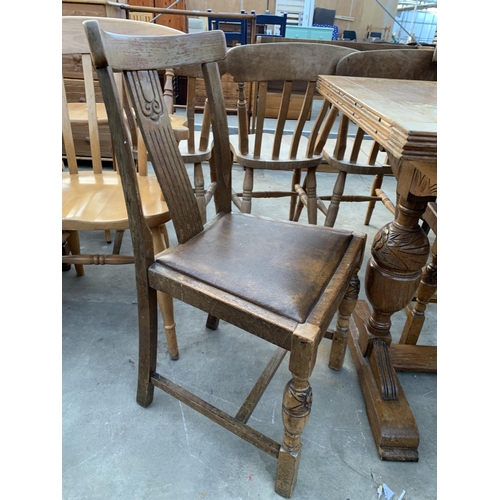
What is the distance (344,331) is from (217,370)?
47 centimetres

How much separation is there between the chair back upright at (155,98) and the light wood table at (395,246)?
0.40 meters

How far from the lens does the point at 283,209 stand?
2.64 meters

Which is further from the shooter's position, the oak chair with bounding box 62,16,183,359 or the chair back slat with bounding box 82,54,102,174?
the chair back slat with bounding box 82,54,102,174

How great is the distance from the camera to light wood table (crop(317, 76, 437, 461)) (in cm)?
68

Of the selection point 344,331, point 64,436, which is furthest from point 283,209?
point 64,436

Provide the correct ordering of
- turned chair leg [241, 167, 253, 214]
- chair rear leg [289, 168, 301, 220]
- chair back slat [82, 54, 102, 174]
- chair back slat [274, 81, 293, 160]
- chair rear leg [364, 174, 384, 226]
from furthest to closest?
chair rear leg [364, 174, 384, 226]
chair rear leg [289, 168, 301, 220]
turned chair leg [241, 167, 253, 214]
chair back slat [274, 81, 293, 160]
chair back slat [82, 54, 102, 174]

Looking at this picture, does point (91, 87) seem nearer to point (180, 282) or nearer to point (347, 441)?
point (180, 282)

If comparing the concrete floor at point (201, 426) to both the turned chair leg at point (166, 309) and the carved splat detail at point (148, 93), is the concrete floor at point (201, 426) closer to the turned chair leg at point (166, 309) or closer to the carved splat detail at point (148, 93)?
the turned chair leg at point (166, 309)

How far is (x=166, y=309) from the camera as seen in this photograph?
4.04ft

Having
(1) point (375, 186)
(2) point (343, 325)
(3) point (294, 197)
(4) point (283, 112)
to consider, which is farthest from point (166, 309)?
(1) point (375, 186)

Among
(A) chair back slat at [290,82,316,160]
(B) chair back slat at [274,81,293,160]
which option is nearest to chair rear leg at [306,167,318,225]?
(A) chair back slat at [290,82,316,160]

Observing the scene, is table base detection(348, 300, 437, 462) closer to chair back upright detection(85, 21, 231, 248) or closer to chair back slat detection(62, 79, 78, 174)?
chair back upright detection(85, 21, 231, 248)

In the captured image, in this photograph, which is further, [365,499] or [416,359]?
[416,359]

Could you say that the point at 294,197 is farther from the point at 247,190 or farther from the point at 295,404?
the point at 295,404
